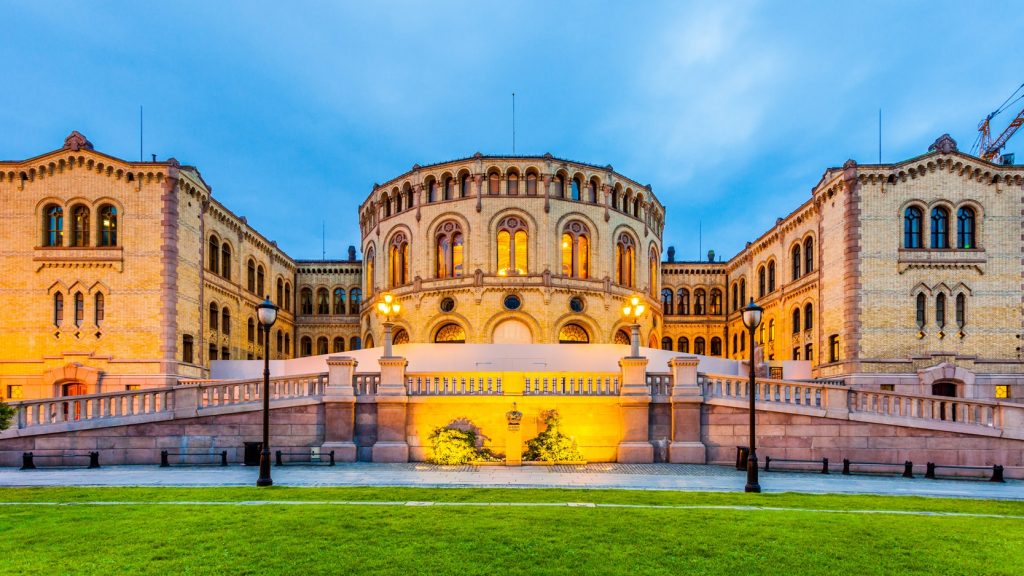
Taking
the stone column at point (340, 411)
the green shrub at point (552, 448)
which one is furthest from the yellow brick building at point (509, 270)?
the green shrub at point (552, 448)

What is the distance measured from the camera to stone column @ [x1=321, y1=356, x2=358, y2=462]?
19.0 m

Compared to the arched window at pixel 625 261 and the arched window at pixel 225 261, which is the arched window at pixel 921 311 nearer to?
the arched window at pixel 625 261

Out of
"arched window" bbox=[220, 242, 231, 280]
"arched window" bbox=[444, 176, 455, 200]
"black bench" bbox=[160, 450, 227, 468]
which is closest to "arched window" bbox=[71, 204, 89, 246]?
"arched window" bbox=[220, 242, 231, 280]

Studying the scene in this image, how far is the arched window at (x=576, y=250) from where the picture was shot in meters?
42.2

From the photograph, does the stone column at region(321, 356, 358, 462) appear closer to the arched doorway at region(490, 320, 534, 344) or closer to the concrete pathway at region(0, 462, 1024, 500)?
the concrete pathway at region(0, 462, 1024, 500)

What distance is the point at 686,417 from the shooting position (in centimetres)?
1939

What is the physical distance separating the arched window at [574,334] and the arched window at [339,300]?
23.4 m

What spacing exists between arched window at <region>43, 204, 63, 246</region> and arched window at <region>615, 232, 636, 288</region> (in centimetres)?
3391

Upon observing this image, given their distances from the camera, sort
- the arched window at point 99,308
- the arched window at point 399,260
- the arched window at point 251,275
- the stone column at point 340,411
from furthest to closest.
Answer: the arched window at point 399,260, the arched window at point 251,275, the arched window at point 99,308, the stone column at point 340,411

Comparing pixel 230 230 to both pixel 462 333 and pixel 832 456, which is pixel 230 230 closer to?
pixel 462 333

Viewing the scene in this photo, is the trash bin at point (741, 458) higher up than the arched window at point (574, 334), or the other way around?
the arched window at point (574, 334)

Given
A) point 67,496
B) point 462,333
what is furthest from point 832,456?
point 462,333

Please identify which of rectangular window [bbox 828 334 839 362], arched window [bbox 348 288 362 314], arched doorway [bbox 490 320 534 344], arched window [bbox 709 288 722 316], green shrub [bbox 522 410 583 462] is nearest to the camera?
green shrub [bbox 522 410 583 462]

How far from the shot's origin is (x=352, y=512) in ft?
35.0
